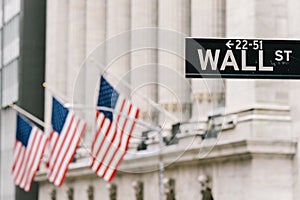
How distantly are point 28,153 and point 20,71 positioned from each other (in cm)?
1913

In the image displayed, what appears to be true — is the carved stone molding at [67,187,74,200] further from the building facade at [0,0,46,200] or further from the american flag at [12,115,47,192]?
the building facade at [0,0,46,200]

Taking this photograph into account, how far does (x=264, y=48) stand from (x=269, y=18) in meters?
25.1

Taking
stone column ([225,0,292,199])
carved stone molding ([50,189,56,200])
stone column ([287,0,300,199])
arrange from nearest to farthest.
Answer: stone column ([287,0,300,199]) → stone column ([225,0,292,199]) → carved stone molding ([50,189,56,200])

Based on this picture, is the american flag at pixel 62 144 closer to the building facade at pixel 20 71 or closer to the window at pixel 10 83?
the building facade at pixel 20 71

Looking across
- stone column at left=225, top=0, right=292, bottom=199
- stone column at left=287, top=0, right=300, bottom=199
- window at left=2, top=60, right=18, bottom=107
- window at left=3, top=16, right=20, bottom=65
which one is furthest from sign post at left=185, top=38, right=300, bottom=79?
window at left=3, top=16, right=20, bottom=65

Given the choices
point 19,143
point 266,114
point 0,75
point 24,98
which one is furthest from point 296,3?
point 0,75

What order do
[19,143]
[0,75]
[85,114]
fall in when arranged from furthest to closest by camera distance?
[0,75] → [19,143] → [85,114]

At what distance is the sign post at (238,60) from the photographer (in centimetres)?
596

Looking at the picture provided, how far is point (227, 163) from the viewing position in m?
31.4

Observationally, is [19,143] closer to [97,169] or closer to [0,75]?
[97,169]

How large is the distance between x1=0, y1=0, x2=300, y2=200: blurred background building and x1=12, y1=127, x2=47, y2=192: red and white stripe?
3234 mm

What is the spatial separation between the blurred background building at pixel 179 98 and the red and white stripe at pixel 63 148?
3105 millimetres

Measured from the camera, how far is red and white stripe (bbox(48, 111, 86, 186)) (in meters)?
37.0

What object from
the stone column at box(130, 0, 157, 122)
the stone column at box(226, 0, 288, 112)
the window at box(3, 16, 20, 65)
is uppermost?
the window at box(3, 16, 20, 65)
